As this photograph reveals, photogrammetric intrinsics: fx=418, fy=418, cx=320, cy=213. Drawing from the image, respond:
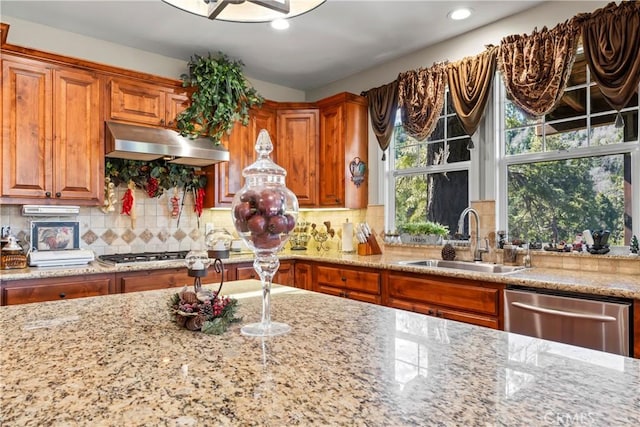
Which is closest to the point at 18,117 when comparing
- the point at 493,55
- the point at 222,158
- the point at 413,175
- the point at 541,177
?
the point at 222,158

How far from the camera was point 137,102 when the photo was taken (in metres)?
3.48

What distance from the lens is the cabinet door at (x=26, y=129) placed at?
2918mm

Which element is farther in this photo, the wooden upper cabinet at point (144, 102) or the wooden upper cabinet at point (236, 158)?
the wooden upper cabinet at point (236, 158)

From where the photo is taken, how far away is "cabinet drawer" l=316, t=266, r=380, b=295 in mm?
3273

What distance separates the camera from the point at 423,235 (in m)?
3.75

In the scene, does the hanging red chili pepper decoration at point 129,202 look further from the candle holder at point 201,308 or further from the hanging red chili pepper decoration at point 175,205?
the candle holder at point 201,308

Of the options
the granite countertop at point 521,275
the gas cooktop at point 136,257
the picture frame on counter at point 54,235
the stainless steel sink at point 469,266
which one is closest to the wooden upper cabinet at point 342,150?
the granite countertop at point 521,275

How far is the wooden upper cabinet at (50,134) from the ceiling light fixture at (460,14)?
9.12ft

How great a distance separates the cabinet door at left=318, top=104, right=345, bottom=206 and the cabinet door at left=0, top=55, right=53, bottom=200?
2355 mm

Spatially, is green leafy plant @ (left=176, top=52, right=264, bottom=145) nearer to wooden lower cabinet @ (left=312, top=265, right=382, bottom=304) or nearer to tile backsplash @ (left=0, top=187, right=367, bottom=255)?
tile backsplash @ (left=0, top=187, right=367, bottom=255)

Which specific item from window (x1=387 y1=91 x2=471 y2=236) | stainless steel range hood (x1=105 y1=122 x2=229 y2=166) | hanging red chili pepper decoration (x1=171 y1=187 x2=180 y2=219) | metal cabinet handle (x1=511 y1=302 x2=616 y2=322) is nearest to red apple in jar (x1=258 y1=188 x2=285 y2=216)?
metal cabinet handle (x1=511 y1=302 x2=616 y2=322)

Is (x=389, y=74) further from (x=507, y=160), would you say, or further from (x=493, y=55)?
(x=507, y=160)

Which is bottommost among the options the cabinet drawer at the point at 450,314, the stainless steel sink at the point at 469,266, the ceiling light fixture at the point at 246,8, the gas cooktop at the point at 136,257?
the cabinet drawer at the point at 450,314

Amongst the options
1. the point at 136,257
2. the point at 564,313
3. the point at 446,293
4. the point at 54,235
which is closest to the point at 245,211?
the point at 564,313
